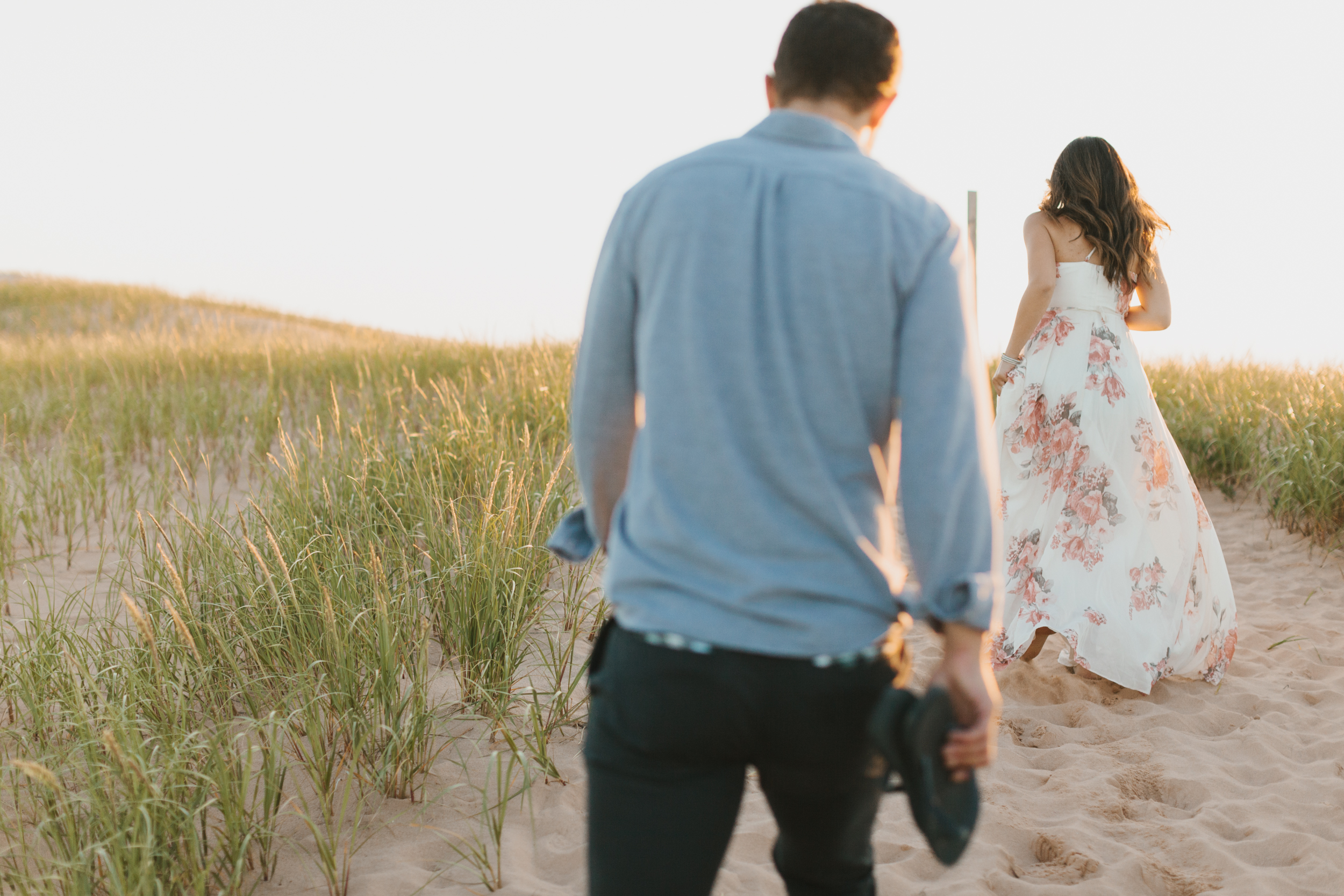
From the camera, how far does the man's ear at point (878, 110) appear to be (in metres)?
1.07

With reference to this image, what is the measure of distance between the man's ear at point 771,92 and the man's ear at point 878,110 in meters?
0.11

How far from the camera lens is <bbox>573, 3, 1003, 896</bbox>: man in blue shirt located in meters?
0.95

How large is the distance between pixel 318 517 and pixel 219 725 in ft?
5.27

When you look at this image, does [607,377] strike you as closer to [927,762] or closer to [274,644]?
[927,762]

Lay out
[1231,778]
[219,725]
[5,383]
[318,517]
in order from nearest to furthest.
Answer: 1. [219,725]
2. [1231,778]
3. [318,517]
4. [5,383]

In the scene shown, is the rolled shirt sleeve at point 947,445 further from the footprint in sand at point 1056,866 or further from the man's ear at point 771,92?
the footprint in sand at point 1056,866

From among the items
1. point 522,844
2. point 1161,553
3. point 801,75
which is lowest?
point 522,844

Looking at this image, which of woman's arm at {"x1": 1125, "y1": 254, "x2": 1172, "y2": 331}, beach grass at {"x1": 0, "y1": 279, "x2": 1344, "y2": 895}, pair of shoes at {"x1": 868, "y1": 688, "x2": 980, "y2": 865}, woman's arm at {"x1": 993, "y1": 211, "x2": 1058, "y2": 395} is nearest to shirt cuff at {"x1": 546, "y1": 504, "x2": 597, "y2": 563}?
pair of shoes at {"x1": 868, "y1": 688, "x2": 980, "y2": 865}

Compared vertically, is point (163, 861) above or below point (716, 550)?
below

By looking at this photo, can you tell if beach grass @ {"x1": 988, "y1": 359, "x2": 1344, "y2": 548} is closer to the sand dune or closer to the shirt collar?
the sand dune

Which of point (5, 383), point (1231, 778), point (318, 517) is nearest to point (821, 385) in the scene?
point (1231, 778)

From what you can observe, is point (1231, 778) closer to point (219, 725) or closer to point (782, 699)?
point (782, 699)

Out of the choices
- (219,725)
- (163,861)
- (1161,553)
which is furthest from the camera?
(1161,553)

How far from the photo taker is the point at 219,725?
229 centimetres
